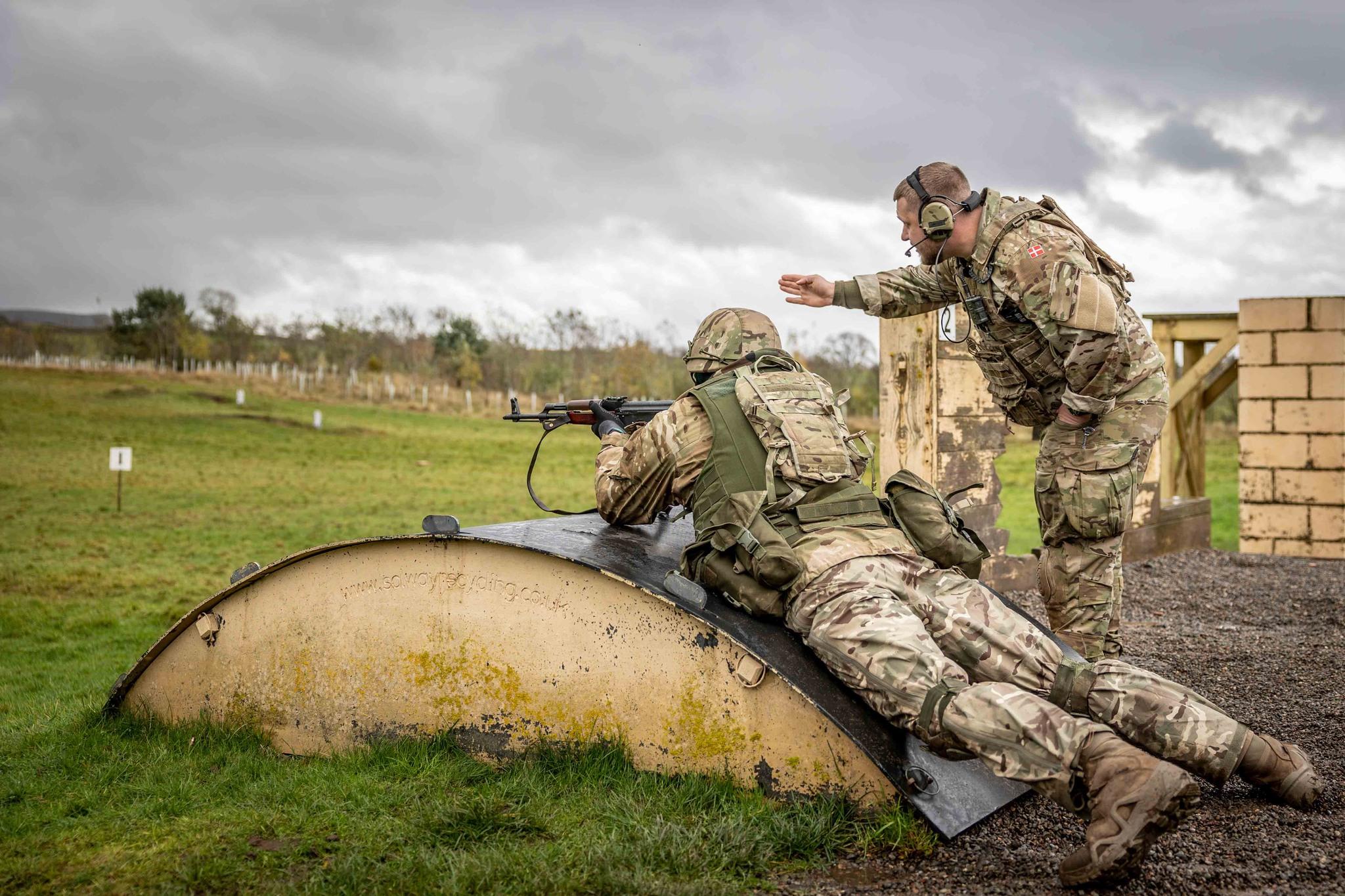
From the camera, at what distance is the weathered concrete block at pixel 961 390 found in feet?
26.1

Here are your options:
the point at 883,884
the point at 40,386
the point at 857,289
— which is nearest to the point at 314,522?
the point at 857,289

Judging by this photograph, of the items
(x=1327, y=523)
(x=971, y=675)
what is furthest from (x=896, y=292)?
(x=1327, y=523)

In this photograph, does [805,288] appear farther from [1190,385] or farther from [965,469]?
[1190,385]

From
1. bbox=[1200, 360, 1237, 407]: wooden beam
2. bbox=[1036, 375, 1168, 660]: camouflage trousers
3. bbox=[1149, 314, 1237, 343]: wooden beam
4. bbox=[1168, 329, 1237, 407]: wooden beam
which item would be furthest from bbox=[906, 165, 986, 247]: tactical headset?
bbox=[1200, 360, 1237, 407]: wooden beam

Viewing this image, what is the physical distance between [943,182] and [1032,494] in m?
23.2

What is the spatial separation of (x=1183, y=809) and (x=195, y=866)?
299cm

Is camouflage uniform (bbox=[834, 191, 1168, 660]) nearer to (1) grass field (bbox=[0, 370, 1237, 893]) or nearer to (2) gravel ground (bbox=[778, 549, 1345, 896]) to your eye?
(2) gravel ground (bbox=[778, 549, 1345, 896])

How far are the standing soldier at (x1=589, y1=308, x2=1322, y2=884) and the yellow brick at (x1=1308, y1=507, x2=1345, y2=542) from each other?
918 centimetres

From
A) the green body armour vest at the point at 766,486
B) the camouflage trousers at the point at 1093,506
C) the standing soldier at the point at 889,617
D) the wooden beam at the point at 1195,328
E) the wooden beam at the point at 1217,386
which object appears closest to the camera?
the standing soldier at the point at 889,617

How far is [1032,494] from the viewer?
2631 cm

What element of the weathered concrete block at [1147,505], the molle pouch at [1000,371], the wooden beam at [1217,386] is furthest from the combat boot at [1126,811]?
the wooden beam at [1217,386]

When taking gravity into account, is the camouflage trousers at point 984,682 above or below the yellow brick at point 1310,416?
below

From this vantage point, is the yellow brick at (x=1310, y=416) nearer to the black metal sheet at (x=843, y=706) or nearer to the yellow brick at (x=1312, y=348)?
the yellow brick at (x=1312, y=348)

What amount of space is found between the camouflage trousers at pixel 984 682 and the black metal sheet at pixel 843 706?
4.1 inches
